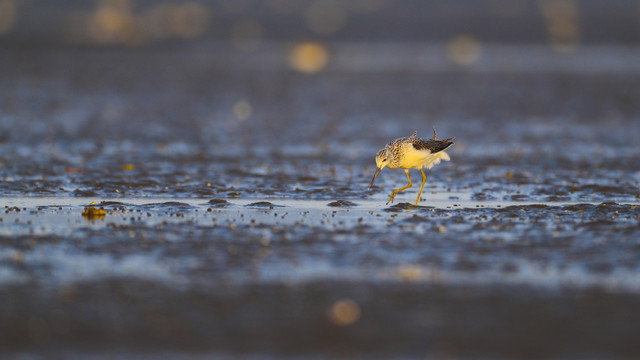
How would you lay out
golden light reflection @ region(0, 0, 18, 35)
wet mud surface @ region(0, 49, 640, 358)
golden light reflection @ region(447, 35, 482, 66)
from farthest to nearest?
golden light reflection @ region(0, 0, 18, 35)
golden light reflection @ region(447, 35, 482, 66)
wet mud surface @ region(0, 49, 640, 358)

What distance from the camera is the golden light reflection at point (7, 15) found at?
60031mm

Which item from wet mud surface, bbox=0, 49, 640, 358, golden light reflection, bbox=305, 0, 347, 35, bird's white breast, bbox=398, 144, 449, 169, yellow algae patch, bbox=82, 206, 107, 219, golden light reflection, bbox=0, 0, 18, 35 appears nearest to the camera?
Result: wet mud surface, bbox=0, 49, 640, 358

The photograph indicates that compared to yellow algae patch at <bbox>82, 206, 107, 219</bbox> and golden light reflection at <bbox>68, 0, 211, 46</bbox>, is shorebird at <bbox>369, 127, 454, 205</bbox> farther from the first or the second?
golden light reflection at <bbox>68, 0, 211, 46</bbox>

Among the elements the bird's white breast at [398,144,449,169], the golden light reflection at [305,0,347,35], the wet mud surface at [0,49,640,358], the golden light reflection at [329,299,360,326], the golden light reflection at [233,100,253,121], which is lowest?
the golden light reflection at [329,299,360,326]

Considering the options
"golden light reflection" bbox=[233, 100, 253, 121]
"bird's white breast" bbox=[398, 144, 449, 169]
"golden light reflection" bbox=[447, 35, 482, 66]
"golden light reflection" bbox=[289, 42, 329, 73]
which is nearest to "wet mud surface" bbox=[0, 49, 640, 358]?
"bird's white breast" bbox=[398, 144, 449, 169]

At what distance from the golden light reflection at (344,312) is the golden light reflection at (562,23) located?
44516 millimetres

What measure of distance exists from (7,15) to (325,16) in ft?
70.4

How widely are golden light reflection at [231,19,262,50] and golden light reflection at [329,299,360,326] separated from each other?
44.8 m

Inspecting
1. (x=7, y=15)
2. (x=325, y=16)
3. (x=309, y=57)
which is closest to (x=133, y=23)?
(x=7, y=15)

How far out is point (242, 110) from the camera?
28.6 meters

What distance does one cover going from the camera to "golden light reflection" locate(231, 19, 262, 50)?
55.0 m

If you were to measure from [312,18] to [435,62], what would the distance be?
2111 cm

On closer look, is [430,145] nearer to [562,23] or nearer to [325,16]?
[562,23]

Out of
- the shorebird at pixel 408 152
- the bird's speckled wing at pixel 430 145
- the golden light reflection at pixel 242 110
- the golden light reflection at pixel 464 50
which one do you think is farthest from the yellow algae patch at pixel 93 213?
the golden light reflection at pixel 464 50
